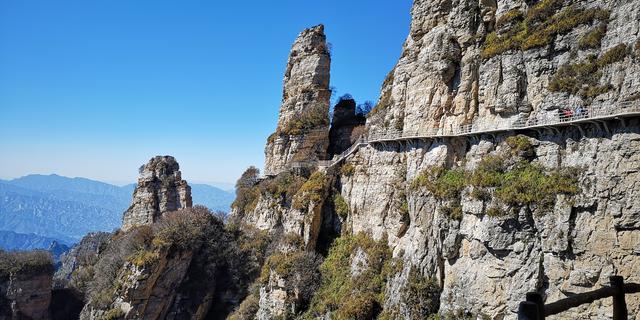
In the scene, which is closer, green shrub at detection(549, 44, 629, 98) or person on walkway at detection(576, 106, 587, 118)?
green shrub at detection(549, 44, 629, 98)

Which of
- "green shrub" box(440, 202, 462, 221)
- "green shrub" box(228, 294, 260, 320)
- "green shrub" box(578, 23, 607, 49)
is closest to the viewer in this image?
"green shrub" box(578, 23, 607, 49)

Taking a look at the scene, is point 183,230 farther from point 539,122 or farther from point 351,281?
point 539,122

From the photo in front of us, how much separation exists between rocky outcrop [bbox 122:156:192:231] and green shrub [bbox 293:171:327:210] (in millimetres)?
30200

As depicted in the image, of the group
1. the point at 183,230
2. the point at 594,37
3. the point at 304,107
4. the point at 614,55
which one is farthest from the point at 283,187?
the point at 614,55

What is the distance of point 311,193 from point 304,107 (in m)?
13.5

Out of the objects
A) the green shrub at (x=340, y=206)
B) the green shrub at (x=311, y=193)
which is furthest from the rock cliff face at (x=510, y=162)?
the green shrub at (x=311, y=193)

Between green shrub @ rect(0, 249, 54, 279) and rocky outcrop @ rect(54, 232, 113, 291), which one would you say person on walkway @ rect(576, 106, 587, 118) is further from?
rocky outcrop @ rect(54, 232, 113, 291)

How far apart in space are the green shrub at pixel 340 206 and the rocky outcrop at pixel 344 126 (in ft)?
34.1

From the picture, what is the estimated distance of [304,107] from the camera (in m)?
53.6

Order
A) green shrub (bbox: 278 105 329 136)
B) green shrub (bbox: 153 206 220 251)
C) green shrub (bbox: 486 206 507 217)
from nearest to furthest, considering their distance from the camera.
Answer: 1. green shrub (bbox: 486 206 507 217)
2. green shrub (bbox: 153 206 220 251)
3. green shrub (bbox: 278 105 329 136)

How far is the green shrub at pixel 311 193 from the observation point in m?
44.1

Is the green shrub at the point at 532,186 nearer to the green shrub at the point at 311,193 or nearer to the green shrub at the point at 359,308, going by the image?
the green shrub at the point at 359,308

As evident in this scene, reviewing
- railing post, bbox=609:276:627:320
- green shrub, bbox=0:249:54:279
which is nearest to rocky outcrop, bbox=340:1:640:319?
railing post, bbox=609:276:627:320

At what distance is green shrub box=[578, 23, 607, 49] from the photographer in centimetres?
2312
